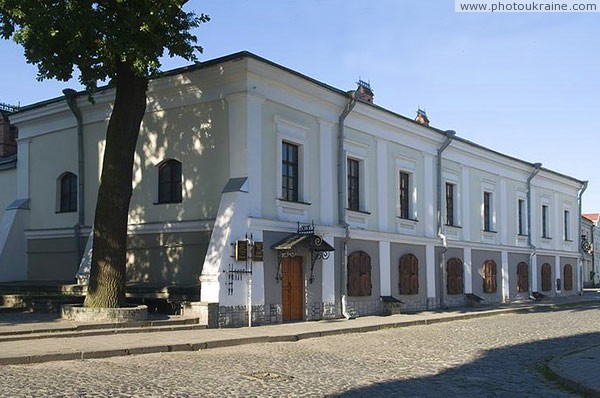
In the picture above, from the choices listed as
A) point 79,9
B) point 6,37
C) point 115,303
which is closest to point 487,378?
point 115,303

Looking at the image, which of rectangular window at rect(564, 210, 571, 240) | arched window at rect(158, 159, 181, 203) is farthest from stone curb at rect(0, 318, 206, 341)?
rectangular window at rect(564, 210, 571, 240)

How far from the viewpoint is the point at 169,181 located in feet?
65.1

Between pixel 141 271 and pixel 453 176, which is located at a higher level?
pixel 453 176

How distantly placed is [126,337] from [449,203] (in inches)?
681

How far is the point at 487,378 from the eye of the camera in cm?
1067

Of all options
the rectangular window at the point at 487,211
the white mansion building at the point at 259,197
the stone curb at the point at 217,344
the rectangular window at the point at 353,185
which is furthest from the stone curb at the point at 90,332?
the rectangular window at the point at 487,211

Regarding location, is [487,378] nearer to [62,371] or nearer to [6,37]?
[62,371]

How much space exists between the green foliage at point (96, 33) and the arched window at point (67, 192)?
685 centimetres

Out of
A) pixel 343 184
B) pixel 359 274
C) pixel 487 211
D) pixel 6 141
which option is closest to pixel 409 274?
pixel 359 274

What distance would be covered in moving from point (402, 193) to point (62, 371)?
16814mm

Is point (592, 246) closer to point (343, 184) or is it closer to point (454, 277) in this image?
point (454, 277)

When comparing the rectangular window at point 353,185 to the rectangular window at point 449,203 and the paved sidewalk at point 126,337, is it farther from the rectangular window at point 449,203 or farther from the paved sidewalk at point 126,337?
the rectangular window at point 449,203

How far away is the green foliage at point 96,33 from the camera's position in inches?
569

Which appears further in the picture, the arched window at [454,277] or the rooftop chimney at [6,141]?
the rooftop chimney at [6,141]
